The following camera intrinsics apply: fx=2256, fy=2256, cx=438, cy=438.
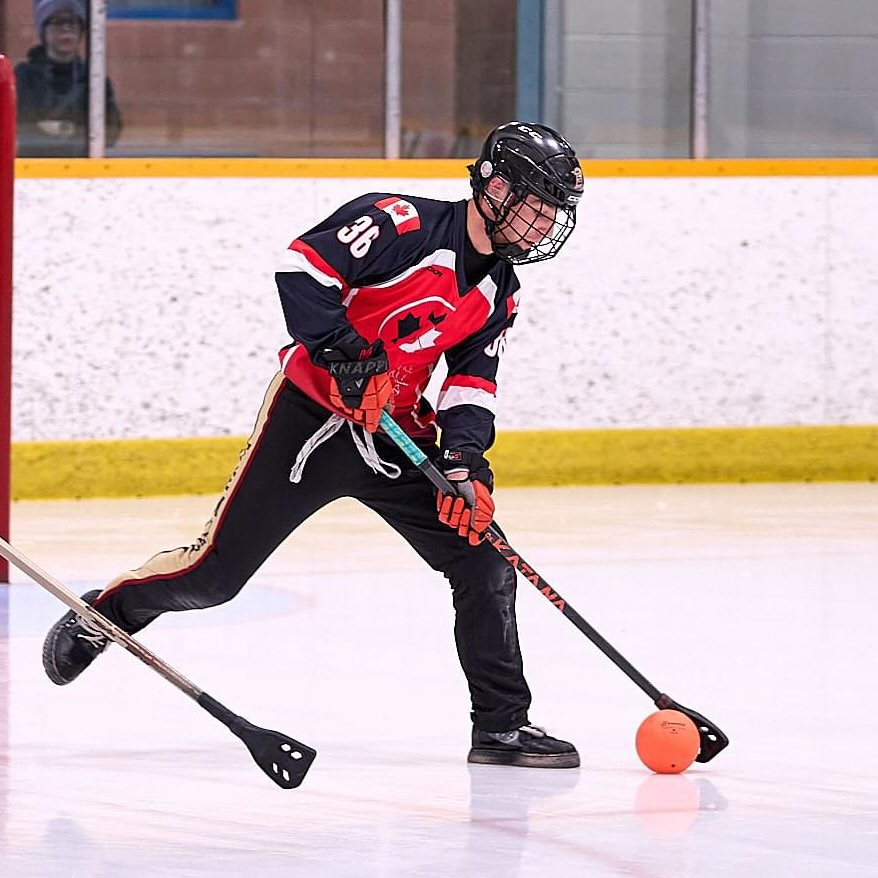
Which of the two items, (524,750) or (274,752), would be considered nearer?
(274,752)

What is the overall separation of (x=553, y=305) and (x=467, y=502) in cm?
399

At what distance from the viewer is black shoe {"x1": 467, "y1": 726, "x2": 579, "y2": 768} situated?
148 inches

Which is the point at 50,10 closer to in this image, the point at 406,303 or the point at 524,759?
the point at 406,303

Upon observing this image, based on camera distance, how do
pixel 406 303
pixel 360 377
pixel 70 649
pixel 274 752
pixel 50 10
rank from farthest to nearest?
pixel 50 10, pixel 70 649, pixel 406 303, pixel 360 377, pixel 274 752

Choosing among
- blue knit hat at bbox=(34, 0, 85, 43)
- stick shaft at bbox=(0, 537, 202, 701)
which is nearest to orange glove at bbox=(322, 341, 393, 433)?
stick shaft at bbox=(0, 537, 202, 701)

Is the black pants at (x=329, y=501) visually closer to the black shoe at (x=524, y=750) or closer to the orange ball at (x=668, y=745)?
the black shoe at (x=524, y=750)

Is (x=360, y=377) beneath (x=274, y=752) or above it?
above

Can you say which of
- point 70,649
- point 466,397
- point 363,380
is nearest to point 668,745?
point 466,397

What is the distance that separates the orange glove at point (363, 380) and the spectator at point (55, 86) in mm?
3928

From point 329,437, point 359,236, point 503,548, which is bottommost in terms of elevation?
point 503,548

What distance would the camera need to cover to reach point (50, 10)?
7320 millimetres

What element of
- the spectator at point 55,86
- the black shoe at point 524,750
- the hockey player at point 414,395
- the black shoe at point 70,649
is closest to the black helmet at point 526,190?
the hockey player at point 414,395

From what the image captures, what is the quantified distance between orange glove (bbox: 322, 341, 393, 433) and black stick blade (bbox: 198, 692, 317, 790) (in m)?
0.52

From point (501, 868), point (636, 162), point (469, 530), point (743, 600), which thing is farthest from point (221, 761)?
point (636, 162)
